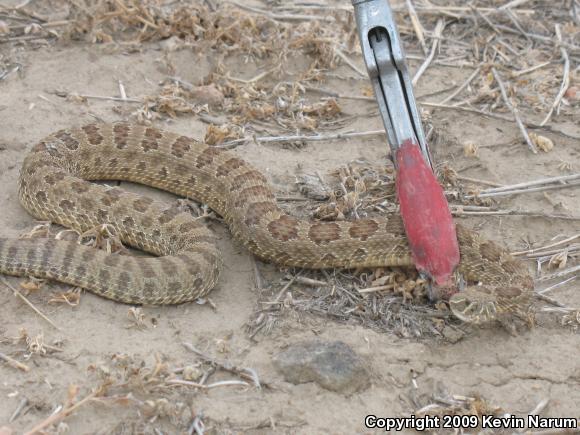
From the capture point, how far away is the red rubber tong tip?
21.5ft

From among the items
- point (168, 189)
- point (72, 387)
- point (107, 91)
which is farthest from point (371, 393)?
point (107, 91)

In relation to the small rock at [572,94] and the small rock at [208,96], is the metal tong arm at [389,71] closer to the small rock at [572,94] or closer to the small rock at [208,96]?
the small rock at [208,96]

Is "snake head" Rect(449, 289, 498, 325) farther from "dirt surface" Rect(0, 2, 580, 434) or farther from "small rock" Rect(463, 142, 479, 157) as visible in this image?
"small rock" Rect(463, 142, 479, 157)

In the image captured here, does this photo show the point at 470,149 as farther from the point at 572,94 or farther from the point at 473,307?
the point at 473,307

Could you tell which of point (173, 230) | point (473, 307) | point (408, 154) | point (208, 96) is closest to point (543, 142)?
point (408, 154)

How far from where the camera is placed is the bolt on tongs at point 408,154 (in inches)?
258

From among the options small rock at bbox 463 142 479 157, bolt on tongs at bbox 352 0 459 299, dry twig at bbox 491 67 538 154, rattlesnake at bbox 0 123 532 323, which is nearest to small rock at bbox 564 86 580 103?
dry twig at bbox 491 67 538 154

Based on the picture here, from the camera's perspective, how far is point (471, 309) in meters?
6.06

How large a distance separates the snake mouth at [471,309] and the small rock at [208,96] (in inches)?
153

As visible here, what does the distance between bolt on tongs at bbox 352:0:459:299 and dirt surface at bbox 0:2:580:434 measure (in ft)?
1.96

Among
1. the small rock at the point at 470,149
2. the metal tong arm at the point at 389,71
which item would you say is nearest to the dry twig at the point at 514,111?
the small rock at the point at 470,149

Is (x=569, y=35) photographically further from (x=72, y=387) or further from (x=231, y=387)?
(x=72, y=387)

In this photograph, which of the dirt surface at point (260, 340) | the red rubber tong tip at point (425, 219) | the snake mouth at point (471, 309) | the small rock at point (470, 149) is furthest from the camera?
the small rock at point (470, 149)

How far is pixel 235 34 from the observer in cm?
952
